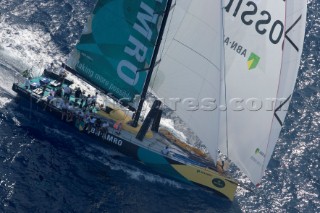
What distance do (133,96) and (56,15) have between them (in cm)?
1766

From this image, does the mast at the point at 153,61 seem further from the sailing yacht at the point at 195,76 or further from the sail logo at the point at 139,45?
the sail logo at the point at 139,45

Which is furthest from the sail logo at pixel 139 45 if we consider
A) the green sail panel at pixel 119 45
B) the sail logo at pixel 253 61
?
the sail logo at pixel 253 61

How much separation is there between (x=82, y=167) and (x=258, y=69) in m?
14.7

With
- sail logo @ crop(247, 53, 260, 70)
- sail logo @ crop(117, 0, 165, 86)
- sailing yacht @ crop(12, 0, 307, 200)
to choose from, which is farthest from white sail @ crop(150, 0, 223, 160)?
sail logo @ crop(247, 53, 260, 70)

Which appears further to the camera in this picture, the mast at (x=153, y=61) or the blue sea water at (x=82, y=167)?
the blue sea water at (x=82, y=167)

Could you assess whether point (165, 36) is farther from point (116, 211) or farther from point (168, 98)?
point (116, 211)

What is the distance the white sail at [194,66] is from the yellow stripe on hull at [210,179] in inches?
105

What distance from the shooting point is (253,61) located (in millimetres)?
34281

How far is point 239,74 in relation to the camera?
35.2 meters

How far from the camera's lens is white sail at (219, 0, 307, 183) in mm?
32781

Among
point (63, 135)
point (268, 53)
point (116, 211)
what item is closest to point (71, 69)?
point (63, 135)

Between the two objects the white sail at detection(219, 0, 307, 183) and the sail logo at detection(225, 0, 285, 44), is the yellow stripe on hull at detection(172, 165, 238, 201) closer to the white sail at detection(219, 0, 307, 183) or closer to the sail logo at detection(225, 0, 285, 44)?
the white sail at detection(219, 0, 307, 183)

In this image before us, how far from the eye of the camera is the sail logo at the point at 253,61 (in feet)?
112

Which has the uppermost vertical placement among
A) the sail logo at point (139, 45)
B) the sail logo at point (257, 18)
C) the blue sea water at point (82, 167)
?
the sail logo at point (257, 18)
